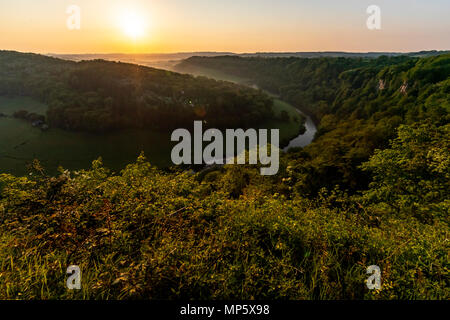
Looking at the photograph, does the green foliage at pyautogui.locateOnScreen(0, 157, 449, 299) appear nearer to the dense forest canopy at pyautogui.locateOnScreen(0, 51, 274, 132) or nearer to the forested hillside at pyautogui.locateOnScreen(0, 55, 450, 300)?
the forested hillside at pyautogui.locateOnScreen(0, 55, 450, 300)

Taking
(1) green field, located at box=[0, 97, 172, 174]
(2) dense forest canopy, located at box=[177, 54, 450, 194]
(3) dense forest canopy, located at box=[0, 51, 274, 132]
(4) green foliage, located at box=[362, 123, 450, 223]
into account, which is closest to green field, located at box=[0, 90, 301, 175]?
(1) green field, located at box=[0, 97, 172, 174]

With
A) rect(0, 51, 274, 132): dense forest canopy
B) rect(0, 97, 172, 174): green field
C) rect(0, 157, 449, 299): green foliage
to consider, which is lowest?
rect(0, 97, 172, 174): green field

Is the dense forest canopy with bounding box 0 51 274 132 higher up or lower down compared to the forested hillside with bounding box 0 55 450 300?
higher up

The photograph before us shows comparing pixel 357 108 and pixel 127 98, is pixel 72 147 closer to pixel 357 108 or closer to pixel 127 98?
pixel 127 98

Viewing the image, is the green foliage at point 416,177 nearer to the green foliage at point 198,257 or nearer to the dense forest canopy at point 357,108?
Result: the dense forest canopy at point 357,108

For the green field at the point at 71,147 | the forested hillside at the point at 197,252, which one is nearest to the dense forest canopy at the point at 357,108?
the forested hillside at the point at 197,252

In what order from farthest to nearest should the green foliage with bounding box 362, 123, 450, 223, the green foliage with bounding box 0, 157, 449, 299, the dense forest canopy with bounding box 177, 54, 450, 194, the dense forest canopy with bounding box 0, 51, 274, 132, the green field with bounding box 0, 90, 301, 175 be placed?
the dense forest canopy with bounding box 0, 51, 274, 132 → the green field with bounding box 0, 90, 301, 175 → the dense forest canopy with bounding box 177, 54, 450, 194 → the green foliage with bounding box 362, 123, 450, 223 → the green foliage with bounding box 0, 157, 449, 299

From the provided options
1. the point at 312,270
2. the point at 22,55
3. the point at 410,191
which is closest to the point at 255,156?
the point at 410,191
